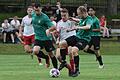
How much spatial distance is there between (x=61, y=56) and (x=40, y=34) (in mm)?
1130

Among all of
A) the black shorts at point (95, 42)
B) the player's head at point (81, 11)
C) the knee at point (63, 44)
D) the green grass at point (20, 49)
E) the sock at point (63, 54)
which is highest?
the player's head at point (81, 11)

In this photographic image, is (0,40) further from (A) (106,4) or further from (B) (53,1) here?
(A) (106,4)

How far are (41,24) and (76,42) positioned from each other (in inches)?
48.2

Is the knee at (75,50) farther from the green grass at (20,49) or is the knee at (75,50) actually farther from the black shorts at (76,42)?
the green grass at (20,49)

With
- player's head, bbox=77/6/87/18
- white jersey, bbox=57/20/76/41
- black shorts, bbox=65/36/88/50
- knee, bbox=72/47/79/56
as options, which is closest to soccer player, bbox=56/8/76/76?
white jersey, bbox=57/20/76/41

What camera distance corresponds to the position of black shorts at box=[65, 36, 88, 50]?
1771 cm

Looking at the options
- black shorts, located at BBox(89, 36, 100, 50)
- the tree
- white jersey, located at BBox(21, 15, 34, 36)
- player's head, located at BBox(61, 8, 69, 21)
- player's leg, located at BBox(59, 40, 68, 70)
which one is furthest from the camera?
the tree

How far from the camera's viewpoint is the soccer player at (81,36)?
1745 cm

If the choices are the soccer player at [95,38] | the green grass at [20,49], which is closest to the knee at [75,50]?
the soccer player at [95,38]

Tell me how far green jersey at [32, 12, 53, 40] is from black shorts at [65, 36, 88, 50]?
0.67 m

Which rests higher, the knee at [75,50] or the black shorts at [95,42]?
the knee at [75,50]

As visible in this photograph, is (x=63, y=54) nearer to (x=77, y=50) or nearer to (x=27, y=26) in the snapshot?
(x=77, y=50)

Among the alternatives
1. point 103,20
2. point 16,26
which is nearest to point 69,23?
point 16,26

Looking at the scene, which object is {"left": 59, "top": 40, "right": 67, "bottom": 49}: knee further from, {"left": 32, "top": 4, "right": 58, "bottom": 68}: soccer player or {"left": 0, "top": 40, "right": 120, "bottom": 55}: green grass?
{"left": 0, "top": 40, "right": 120, "bottom": 55}: green grass
